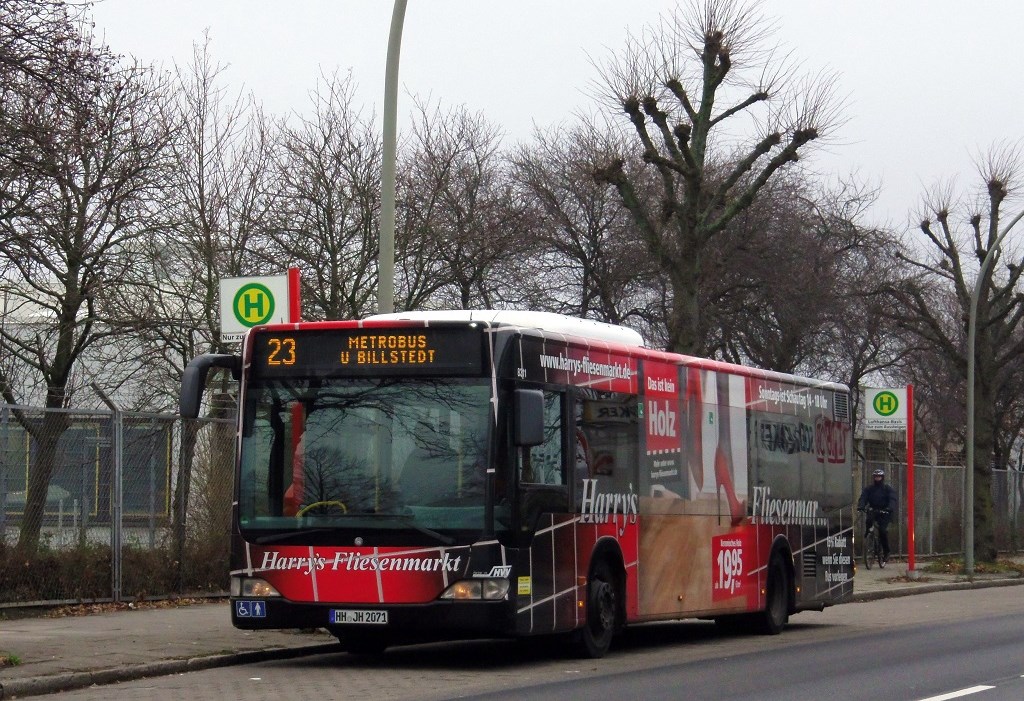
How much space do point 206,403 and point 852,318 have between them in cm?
1807

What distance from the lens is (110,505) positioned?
18.7 meters

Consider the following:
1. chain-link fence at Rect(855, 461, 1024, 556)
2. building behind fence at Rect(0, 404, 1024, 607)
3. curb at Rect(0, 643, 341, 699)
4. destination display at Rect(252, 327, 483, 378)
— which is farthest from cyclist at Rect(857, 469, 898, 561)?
destination display at Rect(252, 327, 483, 378)

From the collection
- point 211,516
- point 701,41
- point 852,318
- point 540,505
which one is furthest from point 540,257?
point 540,505

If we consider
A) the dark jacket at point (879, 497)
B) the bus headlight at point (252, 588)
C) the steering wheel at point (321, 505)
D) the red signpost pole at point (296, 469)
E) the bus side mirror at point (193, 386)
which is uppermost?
the bus side mirror at point (193, 386)

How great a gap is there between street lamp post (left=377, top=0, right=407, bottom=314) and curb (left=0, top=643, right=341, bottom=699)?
3618mm

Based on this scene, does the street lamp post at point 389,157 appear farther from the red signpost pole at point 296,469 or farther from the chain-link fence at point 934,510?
the chain-link fence at point 934,510

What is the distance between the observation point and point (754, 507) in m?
17.7

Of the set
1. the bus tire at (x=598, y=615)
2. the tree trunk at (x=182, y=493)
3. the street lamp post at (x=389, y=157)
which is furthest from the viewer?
the tree trunk at (x=182, y=493)

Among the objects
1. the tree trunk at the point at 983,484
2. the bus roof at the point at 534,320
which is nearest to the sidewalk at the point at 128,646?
the bus roof at the point at 534,320

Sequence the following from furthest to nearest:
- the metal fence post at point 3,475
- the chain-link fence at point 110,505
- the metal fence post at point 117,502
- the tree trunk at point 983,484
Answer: the tree trunk at point 983,484 < the metal fence post at point 117,502 < the chain-link fence at point 110,505 < the metal fence post at point 3,475

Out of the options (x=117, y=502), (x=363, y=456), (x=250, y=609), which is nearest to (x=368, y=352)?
(x=363, y=456)

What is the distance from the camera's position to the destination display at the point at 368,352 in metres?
13.0

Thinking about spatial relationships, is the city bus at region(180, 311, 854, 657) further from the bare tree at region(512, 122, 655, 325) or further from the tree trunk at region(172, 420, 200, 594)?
the bare tree at region(512, 122, 655, 325)

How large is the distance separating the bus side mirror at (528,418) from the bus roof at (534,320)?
2.36 feet
